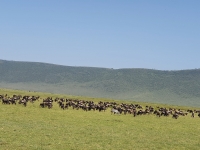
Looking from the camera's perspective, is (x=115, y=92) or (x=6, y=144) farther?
(x=115, y=92)

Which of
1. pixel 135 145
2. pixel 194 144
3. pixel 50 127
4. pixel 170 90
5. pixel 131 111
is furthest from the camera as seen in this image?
pixel 170 90

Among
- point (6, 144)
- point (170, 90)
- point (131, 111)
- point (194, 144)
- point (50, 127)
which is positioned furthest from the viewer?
point (170, 90)

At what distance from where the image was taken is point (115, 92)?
197375 mm

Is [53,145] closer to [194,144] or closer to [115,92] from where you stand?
[194,144]

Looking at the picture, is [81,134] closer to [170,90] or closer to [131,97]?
[131,97]

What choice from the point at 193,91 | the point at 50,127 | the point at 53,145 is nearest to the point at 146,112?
the point at 50,127

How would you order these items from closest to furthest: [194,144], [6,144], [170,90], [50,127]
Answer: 1. [6,144]
2. [194,144]
3. [50,127]
4. [170,90]

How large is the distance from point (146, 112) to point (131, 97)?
5405 inches

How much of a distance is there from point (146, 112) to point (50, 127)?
22836 millimetres

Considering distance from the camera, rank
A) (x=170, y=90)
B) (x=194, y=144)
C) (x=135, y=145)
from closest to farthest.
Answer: (x=135, y=145), (x=194, y=144), (x=170, y=90)

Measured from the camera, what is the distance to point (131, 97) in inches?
7121

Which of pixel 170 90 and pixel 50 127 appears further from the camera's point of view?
pixel 170 90

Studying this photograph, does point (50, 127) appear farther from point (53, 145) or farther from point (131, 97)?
point (131, 97)

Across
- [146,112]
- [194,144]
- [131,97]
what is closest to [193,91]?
[131,97]
